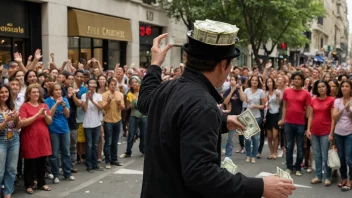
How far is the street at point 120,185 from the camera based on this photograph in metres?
6.93

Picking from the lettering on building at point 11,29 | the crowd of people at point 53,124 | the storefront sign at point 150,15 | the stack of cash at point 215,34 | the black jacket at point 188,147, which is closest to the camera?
the black jacket at point 188,147

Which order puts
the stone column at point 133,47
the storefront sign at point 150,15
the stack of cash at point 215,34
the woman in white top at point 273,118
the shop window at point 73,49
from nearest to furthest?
the stack of cash at point 215,34
the woman in white top at point 273,118
the shop window at point 73,49
the stone column at point 133,47
the storefront sign at point 150,15

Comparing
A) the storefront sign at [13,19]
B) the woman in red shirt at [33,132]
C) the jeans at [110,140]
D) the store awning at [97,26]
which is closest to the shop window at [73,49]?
the store awning at [97,26]

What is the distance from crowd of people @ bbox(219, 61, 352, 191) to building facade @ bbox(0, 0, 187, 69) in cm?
889

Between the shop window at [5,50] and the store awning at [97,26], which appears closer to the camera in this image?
the shop window at [5,50]

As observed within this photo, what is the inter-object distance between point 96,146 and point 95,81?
1.28 m

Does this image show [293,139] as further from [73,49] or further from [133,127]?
[73,49]

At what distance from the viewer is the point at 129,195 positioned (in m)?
6.85

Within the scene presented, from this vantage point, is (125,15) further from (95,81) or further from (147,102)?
(147,102)

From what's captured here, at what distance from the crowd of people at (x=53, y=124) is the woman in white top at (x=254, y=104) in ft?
8.06

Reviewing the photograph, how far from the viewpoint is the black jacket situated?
198 centimetres

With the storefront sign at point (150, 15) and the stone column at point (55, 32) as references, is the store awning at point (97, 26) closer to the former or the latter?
the stone column at point (55, 32)

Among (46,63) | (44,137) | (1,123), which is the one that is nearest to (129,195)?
(44,137)

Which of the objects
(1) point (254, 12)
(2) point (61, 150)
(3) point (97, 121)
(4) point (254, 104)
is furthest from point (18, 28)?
(1) point (254, 12)
